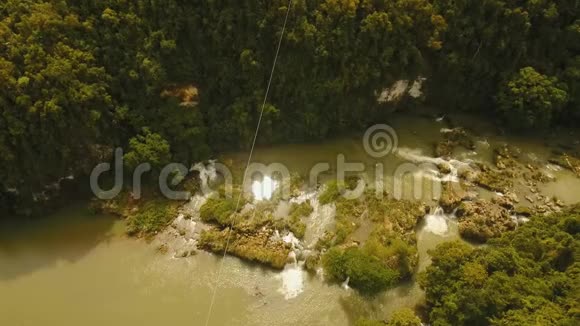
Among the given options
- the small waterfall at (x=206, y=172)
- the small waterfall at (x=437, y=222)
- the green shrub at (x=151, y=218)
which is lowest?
the green shrub at (x=151, y=218)

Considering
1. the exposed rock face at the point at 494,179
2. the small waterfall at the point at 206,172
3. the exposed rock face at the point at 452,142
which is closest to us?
the small waterfall at the point at 206,172

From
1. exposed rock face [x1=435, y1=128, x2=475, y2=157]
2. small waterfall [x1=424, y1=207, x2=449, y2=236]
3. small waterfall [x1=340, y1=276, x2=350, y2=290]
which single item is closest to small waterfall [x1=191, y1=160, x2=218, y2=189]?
small waterfall [x1=340, y1=276, x2=350, y2=290]

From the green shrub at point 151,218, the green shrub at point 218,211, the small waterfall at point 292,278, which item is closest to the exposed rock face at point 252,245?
the small waterfall at point 292,278

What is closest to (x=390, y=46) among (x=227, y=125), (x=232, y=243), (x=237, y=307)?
(x=227, y=125)

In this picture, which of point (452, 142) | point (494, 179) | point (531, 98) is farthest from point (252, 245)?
point (531, 98)

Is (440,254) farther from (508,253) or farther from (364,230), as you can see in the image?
(364,230)

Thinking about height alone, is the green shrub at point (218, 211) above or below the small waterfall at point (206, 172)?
below

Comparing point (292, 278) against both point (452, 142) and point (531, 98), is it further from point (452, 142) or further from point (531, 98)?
point (531, 98)

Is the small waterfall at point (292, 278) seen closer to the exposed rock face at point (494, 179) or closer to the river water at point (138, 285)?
the river water at point (138, 285)
